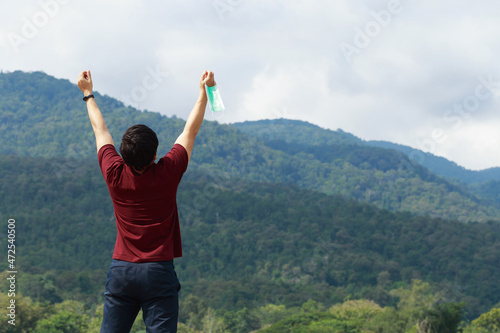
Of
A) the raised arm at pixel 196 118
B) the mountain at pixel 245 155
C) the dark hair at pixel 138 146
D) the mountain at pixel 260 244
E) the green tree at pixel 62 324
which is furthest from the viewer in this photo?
the mountain at pixel 245 155

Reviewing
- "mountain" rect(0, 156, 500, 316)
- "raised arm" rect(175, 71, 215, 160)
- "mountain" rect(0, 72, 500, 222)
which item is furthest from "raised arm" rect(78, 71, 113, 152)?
"mountain" rect(0, 72, 500, 222)

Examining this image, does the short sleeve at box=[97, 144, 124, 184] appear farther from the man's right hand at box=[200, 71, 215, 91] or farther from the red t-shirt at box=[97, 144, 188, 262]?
the man's right hand at box=[200, 71, 215, 91]

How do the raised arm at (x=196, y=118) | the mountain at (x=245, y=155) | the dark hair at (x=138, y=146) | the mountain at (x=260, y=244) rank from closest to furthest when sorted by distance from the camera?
the dark hair at (x=138, y=146), the raised arm at (x=196, y=118), the mountain at (x=260, y=244), the mountain at (x=245, y=155)

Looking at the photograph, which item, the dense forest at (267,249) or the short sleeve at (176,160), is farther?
the dense forest at (267,249)

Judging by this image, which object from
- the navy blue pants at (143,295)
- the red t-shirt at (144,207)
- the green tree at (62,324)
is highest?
the red t-shirt at (144,207)

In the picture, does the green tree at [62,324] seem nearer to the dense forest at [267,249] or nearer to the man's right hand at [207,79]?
the dense forest at [267,249]

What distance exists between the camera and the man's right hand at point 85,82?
10.1 feet

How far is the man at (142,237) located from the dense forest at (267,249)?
110 feet

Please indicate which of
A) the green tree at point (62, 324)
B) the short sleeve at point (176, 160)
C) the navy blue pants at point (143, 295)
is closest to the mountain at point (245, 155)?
the green tree at point (62, 324)

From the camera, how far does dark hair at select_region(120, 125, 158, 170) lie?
8.62 feet

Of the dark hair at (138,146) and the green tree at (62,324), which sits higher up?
the dark hair at (138,146)

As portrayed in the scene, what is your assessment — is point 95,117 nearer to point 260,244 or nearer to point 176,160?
point 176,160

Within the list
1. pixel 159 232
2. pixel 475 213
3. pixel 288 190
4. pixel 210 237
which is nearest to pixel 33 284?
pixel 210 237

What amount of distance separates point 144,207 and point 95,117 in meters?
0.57
